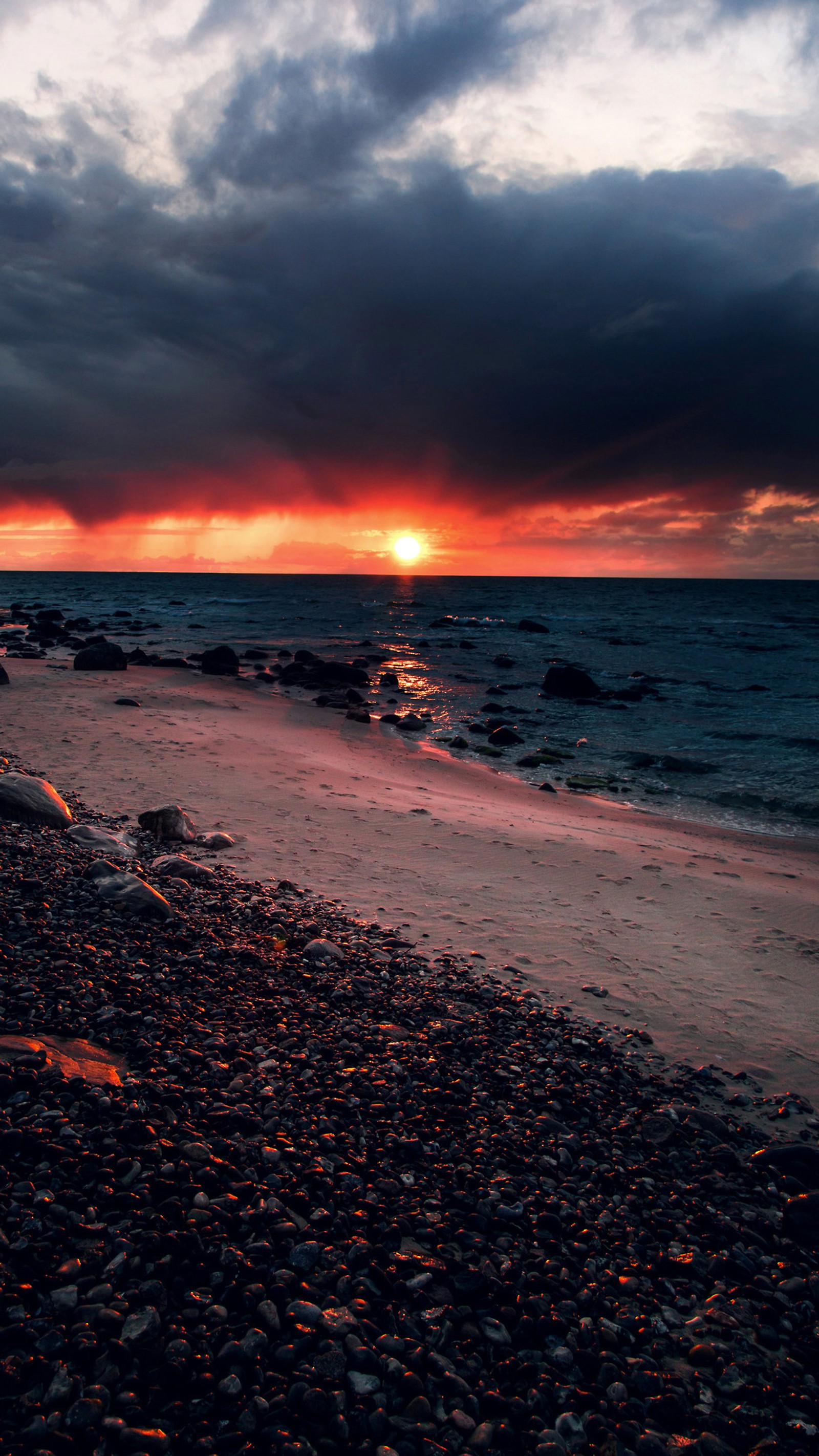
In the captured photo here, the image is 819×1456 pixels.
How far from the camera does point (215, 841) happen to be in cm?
742

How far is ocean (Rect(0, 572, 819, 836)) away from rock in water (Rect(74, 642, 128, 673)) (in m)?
4.68

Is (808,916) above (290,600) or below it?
below

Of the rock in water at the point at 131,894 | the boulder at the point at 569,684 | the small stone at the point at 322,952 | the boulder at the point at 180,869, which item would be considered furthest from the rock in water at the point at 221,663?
the small stone at the point at 322,952

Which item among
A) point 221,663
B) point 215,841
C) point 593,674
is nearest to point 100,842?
point 215,841

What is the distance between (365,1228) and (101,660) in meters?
21.8

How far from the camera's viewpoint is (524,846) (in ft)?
29.4

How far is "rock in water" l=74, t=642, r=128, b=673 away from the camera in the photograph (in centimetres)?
2159

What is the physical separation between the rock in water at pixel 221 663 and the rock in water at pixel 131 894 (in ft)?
65.1

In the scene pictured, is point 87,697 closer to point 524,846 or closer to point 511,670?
point 524,846

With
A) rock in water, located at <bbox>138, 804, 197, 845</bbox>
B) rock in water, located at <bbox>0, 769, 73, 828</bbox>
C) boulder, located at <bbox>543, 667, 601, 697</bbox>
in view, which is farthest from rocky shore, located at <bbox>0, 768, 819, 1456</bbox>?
boulder, located at <bbox>543, 667, 601, 697</bbox>

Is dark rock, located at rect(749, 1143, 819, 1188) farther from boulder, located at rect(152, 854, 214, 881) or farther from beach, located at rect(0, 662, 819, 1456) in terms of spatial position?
boulder, located at rect(152, 854, 214, 881)

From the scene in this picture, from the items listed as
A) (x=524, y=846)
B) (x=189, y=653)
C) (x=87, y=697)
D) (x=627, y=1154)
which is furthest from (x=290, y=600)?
(x=627, y=1154)

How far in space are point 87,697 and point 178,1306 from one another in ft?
50.1

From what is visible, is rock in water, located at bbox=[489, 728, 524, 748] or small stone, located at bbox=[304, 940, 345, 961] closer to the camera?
small stone, located at bbox=[304, 940, 345, 961]
